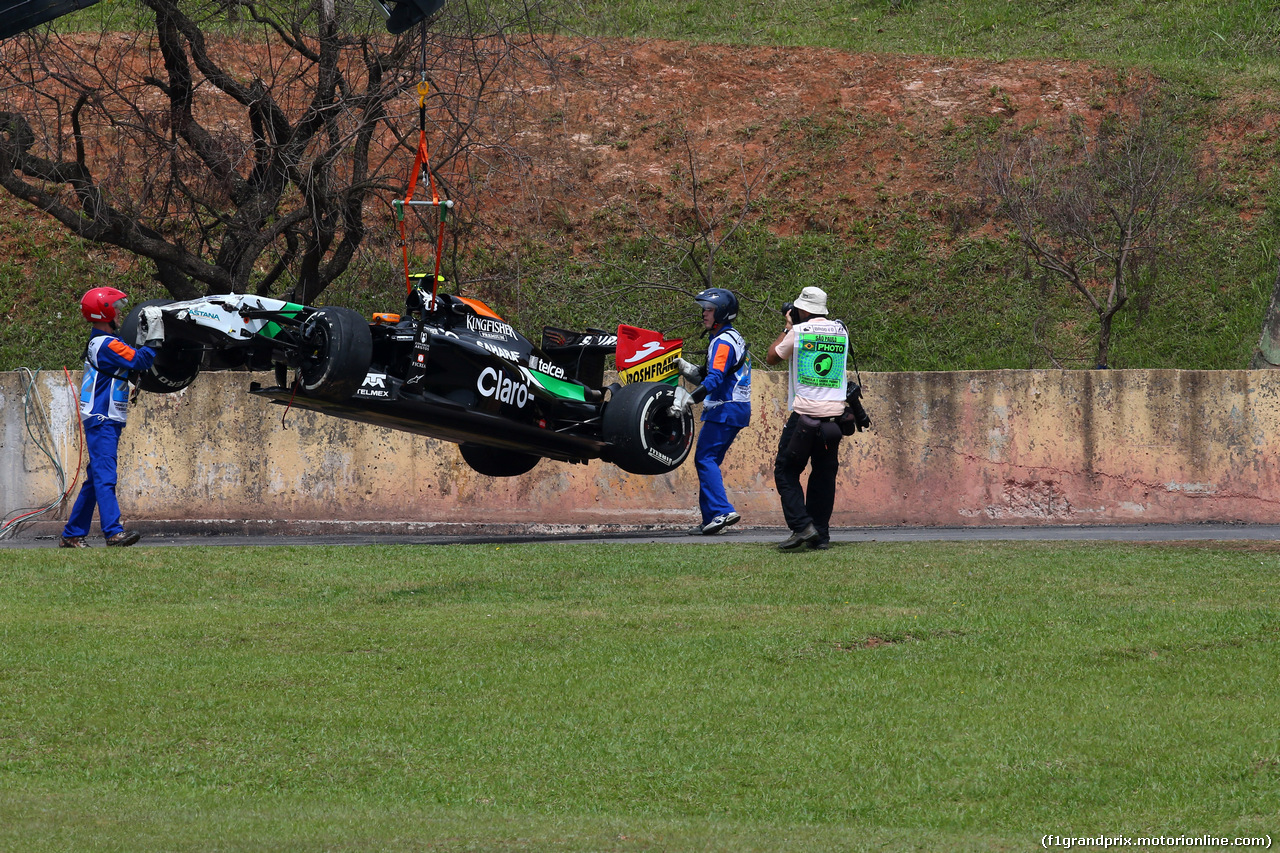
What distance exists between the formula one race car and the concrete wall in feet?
6.37

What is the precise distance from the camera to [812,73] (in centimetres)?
3005

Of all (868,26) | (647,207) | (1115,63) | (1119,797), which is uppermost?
(868,26)

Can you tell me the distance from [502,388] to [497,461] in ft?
5.37

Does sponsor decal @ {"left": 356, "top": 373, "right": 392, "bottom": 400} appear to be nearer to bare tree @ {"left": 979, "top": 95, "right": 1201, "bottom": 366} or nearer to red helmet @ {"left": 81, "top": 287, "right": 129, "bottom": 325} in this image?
red helmet @ {"left": 81, "top": 287, "right": 129, "bottom": 325}

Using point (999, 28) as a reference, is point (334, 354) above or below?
below

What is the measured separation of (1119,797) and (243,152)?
1233cm

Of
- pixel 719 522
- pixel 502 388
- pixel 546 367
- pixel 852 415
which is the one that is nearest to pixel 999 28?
pixel 719 522

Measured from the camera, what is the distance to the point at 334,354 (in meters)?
9.93

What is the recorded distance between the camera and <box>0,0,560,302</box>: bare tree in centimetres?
1538

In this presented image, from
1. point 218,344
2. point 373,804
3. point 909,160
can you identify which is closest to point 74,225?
point 218,344

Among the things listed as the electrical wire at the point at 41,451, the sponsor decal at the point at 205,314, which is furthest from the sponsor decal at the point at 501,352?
the electrical wire at the point at 41,451

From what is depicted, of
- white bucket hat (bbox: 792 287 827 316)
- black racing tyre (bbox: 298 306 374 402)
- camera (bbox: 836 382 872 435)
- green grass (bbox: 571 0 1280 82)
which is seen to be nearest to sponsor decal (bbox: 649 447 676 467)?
camera (bbox: 836 382 872 435)

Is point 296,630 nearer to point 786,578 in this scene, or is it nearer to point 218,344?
point 218,344

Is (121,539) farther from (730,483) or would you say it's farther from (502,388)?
(730,483)
